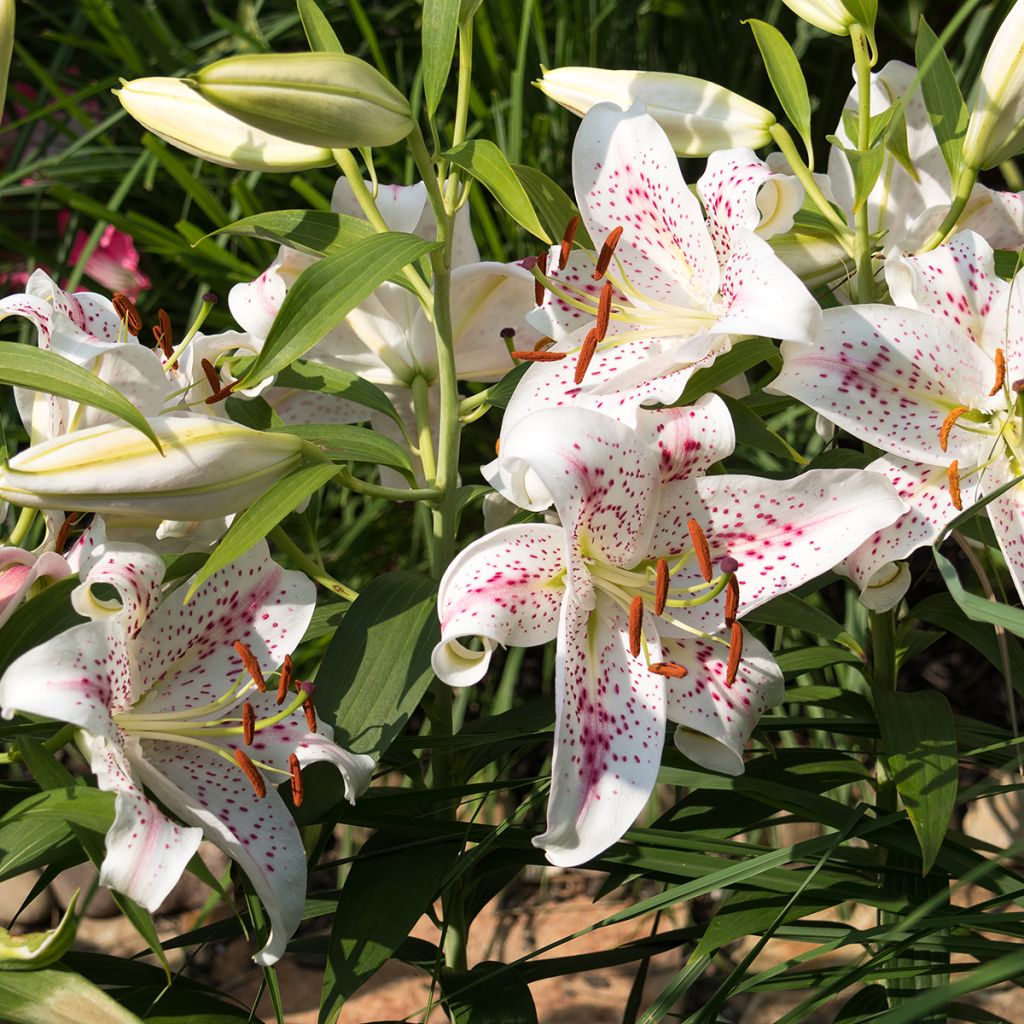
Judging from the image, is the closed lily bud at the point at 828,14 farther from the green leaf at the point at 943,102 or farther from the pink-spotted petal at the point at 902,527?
the pink-spotted petal at the point at 902,527

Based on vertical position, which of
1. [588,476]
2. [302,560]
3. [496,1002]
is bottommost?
[496,1002]

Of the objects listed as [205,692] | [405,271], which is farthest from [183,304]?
[205,692]

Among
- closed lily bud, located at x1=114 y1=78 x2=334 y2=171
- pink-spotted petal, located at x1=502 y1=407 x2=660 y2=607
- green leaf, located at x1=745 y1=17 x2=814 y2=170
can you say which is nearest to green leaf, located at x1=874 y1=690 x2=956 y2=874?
pink-spotted petal, located at x1=502 y1=407 x2=660 y2=607

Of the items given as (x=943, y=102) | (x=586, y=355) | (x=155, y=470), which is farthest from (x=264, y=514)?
(x=943, y=102)

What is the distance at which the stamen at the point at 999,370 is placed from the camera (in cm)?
57

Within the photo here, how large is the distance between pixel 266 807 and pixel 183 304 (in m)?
1.14

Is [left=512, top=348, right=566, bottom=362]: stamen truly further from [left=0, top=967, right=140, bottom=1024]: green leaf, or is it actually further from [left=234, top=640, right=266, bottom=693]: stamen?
[left=0, top=967, right=140, bottom=1024]: green leaf

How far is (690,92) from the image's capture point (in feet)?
2.10

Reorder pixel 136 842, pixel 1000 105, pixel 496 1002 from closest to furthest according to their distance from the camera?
1. pixel 136 842
2. pixel 1000 105
3. pixel 496 1002

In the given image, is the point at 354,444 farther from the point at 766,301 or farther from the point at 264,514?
the point at 766,301

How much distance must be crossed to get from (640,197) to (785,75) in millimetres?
110

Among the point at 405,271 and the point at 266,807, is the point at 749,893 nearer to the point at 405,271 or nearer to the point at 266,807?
the point at 266,807

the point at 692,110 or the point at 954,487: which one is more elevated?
the point at 692,110

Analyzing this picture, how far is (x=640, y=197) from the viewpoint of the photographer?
610 mm
